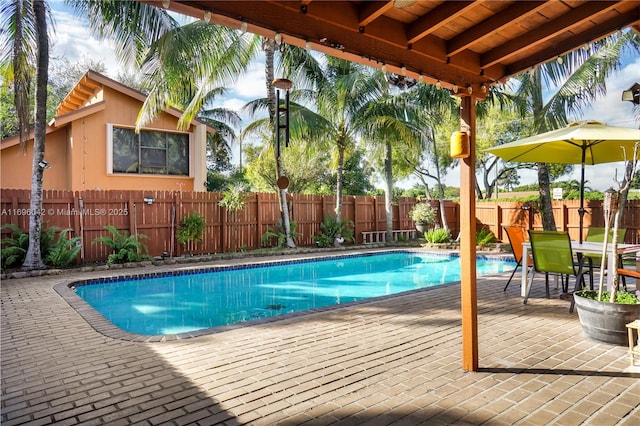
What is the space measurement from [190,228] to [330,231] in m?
4.64

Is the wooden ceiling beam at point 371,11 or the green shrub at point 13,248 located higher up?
the wooden ceiling beam at point 371,11

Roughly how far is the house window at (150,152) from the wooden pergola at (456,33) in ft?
36.3

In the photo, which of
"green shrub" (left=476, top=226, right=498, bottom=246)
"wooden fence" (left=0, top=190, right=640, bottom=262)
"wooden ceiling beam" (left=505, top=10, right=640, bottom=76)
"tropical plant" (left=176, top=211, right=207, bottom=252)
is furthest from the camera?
"green shrub" (left=476, top=226, right=498, bottom=246)

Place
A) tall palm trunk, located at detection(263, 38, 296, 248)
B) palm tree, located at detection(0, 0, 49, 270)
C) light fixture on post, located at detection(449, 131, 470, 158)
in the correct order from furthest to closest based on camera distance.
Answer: tall palm trunk, located at detection(263, 38, 296, 248) < palm tree, located at detection(0, 0, 49, 270) < light fixture on post, located at detection(449, 131, 470, 158)

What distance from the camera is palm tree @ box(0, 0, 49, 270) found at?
729 centimetres

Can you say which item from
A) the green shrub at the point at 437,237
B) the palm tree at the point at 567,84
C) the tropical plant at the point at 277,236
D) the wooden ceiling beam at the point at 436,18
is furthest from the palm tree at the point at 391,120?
the wooden ceiling beam at the point at 436,18

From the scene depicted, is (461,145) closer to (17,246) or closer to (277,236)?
(17,246)

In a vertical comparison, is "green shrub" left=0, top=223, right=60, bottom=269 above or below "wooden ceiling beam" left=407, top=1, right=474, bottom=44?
below

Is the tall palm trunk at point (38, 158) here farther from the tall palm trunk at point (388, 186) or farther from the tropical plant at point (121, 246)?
the tall palm trunk at point (388, 186)

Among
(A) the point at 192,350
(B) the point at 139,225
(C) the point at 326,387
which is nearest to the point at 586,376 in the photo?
(C) the point at 326,387

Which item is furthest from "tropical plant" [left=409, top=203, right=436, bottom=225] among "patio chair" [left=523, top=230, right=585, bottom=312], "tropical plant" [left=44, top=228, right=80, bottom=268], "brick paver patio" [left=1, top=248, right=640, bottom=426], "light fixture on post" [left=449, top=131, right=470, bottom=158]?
"light fixture on post" [left=449, top=131, right=470, bottom=158]

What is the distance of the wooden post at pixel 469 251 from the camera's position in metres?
2.93

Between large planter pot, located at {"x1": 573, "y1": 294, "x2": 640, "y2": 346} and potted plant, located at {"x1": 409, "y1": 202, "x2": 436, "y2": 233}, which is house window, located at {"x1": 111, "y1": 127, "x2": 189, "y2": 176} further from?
large planter pot, located at {"x1": 573, "y1": 294, "x2": 640, "y2": 346}

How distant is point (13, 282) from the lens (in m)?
6.97
